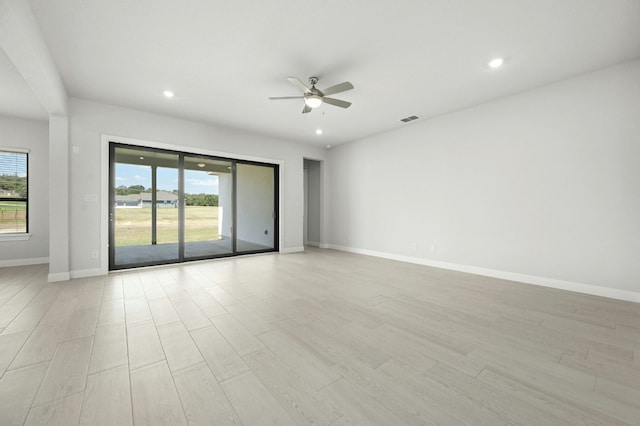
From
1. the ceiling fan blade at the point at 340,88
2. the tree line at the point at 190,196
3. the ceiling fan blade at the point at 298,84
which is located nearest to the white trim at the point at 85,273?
the tree line at the point at 190,196

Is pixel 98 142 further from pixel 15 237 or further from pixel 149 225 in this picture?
pixel 15 237

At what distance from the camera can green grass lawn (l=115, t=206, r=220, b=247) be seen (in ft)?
15.4

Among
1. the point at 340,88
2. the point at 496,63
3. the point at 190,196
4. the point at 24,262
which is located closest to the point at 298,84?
the point at 340,88

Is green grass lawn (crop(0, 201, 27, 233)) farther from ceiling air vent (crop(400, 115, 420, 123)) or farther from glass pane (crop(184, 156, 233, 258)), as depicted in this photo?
ceiling air vent (crop(400, 115, 420, 123))

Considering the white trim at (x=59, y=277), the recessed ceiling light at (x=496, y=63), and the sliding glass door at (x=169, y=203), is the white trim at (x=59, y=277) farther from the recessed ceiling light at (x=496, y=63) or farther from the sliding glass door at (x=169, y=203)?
the recessed ceiling light at (x=496, y=63)

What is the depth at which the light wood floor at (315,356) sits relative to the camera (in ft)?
4.53

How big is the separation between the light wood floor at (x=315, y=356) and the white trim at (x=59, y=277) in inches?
14.7

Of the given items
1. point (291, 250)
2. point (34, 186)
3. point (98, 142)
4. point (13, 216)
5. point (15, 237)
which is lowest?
point (291, 250)

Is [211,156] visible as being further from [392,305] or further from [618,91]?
[618,91]

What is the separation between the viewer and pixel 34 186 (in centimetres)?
517

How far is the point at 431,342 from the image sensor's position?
6.92 feet

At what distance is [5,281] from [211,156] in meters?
3.69

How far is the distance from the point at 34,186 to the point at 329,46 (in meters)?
6.46

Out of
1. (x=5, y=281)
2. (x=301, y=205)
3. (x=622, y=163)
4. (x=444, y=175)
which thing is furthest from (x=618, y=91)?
(x=5, y=281)
